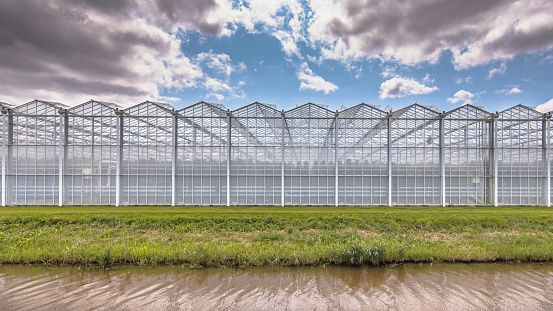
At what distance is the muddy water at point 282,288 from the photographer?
970 cm

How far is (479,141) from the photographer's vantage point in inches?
1235

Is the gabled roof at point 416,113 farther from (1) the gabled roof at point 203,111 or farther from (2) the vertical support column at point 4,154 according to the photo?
(2) the vertical support column at point 4,154

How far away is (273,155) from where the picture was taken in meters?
31.2

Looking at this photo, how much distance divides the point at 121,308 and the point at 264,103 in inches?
965

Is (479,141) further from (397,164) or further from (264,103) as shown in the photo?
(264,103)

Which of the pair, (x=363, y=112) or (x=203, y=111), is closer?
(x=203, y=111)

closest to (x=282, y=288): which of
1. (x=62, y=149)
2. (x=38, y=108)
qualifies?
(x=62, y=149)

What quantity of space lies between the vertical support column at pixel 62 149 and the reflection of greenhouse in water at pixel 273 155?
0.70ft

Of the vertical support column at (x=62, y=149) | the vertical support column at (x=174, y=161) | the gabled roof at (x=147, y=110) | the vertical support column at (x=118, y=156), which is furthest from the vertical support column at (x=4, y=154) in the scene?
the vertical support column at (x=174, y=161)

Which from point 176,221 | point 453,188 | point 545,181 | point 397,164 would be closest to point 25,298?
point 176,221

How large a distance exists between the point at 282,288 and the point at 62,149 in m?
31.2

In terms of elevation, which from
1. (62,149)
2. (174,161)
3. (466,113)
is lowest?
(174,161)

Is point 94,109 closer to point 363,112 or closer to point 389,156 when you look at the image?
point 363,112

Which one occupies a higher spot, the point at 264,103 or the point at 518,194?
the point at 264,103
